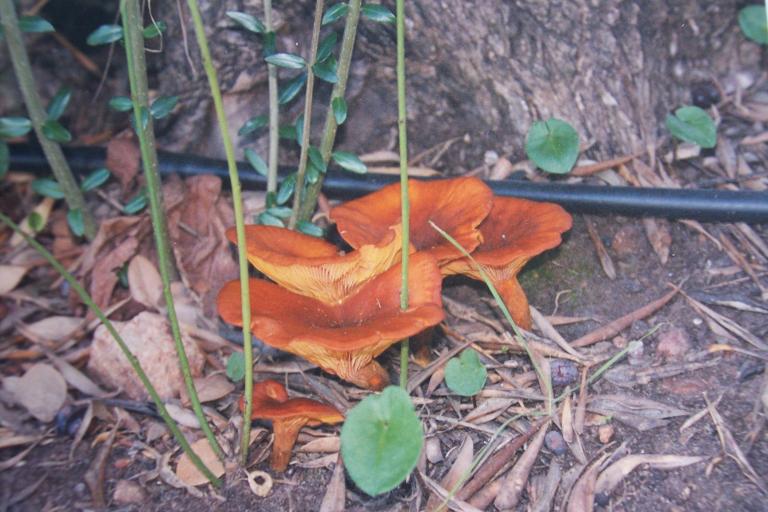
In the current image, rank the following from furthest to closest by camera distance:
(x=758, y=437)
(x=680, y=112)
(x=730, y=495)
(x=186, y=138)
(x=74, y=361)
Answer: (x=186, y=138), (x=680, y=112), (x=74, y=361), (x=758, y=437), (x=730, y=495)

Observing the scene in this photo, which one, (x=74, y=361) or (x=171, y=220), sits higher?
(x=171, y=220)

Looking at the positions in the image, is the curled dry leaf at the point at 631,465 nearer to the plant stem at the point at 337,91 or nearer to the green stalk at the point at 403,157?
the green stalk at the point at 403,157

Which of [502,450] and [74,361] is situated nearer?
[502,450]

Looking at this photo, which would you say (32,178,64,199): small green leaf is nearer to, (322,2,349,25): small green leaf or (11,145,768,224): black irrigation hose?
(11,145,768,224): black irrigation hose

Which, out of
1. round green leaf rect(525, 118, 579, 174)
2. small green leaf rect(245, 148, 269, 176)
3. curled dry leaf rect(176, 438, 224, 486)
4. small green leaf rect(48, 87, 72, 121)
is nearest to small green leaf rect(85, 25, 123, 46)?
small green leaf rect(48, 87, 72, 121)

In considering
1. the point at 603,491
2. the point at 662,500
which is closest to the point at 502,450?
the point at 603,491

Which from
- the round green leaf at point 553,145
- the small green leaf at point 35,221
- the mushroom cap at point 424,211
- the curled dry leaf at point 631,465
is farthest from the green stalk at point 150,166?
the round green leaf at point 553,145

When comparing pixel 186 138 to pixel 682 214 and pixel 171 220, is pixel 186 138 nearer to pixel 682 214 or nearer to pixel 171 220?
pixel 171 220
